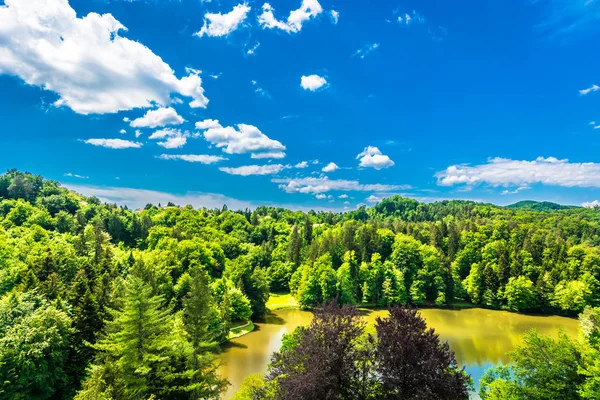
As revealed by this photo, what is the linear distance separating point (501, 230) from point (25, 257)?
278 ft

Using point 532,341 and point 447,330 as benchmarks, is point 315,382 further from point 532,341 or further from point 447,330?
point 447,330

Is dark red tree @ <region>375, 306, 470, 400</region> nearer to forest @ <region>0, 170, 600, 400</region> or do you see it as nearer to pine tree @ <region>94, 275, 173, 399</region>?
forest @ <region>0, 170, 600, 400</region>

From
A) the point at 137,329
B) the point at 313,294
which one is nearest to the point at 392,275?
the point at 313,294

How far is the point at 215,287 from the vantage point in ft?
138

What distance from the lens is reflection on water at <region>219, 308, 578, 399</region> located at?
98.4ft

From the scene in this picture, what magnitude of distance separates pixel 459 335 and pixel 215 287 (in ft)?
101

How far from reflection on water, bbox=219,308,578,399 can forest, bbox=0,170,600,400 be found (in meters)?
2.58

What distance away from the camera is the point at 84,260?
38.4m

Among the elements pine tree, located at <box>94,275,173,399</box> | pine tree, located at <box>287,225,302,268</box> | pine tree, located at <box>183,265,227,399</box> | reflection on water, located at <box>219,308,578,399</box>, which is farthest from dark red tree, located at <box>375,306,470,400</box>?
pine tree, located at <box>287,225,302,268</box>

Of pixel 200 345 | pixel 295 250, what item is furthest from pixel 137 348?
pixel 295 250

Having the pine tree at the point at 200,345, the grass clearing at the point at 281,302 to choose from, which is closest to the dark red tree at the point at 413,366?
the pine tree at the point at 200,345

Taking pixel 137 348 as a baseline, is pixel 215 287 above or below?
above

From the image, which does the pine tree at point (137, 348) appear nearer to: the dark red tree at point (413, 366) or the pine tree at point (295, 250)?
the dark red tree at point (413, 366)

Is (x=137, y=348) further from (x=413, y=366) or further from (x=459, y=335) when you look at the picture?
(x=459, y=335)
